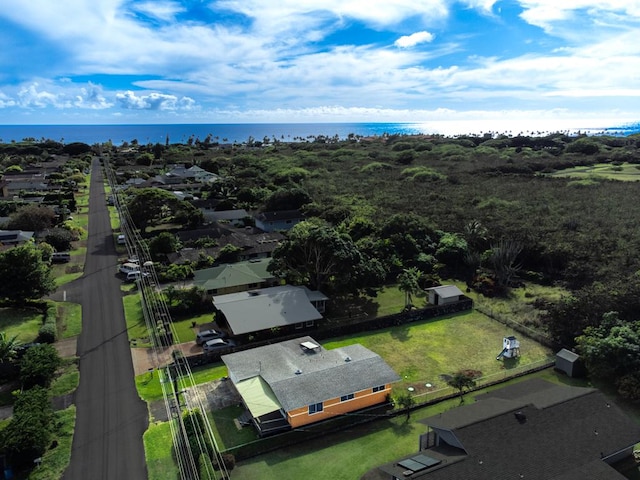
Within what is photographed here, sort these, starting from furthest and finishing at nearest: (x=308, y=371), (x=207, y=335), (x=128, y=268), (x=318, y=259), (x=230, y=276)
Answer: (x=128, y=268)
(x=230, y=276)
(x=318, y=259)
(x=207, y=335)
(x=308, y=371)

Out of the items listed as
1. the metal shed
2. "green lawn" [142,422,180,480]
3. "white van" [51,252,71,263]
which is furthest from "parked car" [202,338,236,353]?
"white van" [51,252,71,263]

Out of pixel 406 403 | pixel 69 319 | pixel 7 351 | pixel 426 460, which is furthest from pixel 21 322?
pixel 426 460

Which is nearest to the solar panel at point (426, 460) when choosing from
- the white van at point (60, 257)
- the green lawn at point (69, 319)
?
the green lawn at point (69, 319)

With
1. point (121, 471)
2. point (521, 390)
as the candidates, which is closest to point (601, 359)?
point (521, 390)

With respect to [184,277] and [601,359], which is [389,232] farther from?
[601,359]

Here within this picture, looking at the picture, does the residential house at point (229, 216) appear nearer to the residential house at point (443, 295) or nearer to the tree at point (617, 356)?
the residential house at point (443, 295)

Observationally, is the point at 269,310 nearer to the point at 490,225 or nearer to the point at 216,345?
the point at 216,345
